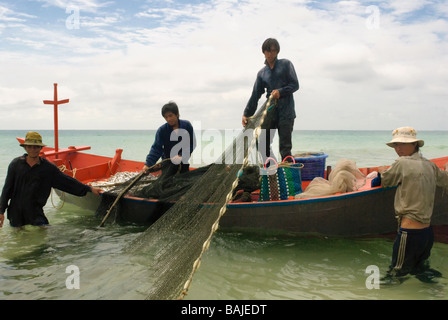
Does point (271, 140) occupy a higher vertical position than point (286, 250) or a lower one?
higher

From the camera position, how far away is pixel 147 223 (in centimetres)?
591

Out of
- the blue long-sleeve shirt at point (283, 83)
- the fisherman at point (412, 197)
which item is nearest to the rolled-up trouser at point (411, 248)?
the fisherman at point (412, 197)

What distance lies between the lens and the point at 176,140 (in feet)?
19.8

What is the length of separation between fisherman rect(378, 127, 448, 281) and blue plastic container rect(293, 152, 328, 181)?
2325 mm

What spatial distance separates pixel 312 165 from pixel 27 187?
173 inches

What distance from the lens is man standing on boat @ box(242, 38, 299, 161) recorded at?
18.8 feet

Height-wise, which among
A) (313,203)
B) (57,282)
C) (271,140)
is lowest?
(57,282)

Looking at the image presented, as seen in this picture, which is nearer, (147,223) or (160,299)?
(160,299)

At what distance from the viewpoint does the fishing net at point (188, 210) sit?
132 inches

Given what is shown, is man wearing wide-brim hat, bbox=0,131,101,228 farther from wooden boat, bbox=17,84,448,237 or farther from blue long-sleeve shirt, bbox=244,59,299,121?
blue long-sleeve shirt, bbox=244,59,299,121

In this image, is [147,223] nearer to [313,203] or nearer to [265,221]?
[265,221]
